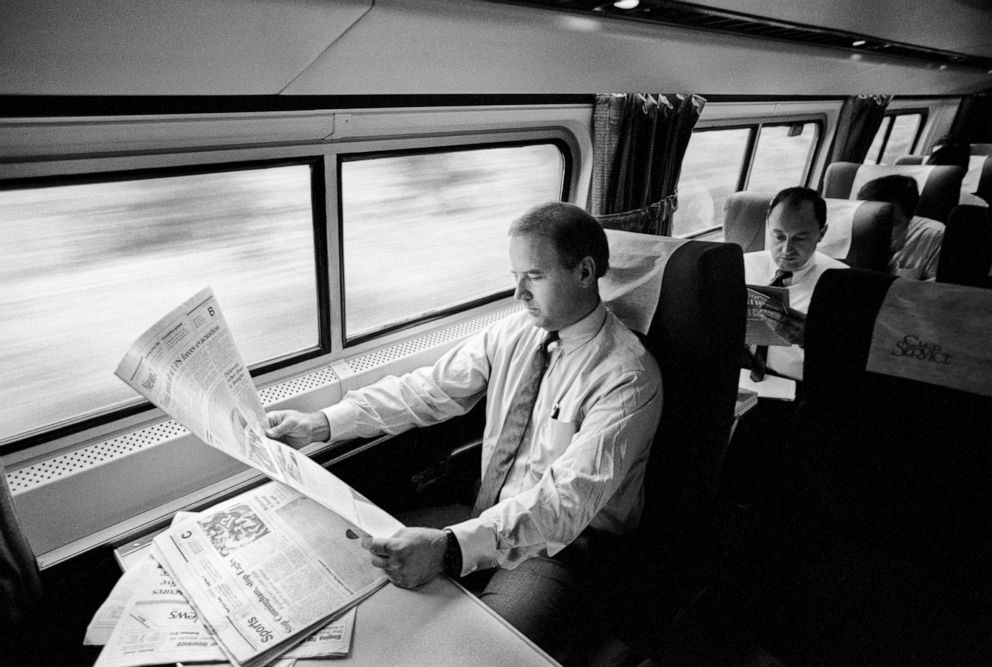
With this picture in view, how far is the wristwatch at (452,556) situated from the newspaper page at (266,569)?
160 mm

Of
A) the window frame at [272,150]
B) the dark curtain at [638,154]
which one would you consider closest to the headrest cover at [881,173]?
the dark curtain at [638,154]

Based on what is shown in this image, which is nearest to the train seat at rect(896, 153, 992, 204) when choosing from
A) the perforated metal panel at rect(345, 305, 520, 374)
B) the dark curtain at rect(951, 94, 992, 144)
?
the dark curtain at rect(951, 94, 992, 144)

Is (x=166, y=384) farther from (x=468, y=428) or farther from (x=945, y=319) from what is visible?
(x=945, y=319)

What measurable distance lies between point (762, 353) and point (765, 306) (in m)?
0.72

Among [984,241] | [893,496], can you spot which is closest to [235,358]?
[893,496]

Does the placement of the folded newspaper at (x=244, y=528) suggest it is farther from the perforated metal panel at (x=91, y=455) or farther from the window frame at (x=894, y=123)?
the window frame at (x=894, y=123)

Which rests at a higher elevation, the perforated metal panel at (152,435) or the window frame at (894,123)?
the window frame at (894,123)

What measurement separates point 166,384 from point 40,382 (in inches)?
31.5

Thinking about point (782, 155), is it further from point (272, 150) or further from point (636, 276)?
point (272, 150)

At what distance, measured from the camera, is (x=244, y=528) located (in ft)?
4.68

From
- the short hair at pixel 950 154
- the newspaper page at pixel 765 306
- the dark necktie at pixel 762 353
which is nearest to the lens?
the newspaper page at pixel 765 306

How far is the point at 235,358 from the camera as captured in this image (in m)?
1.46

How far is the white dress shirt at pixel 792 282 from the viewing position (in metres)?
2.89

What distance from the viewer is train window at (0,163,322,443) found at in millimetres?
1615
